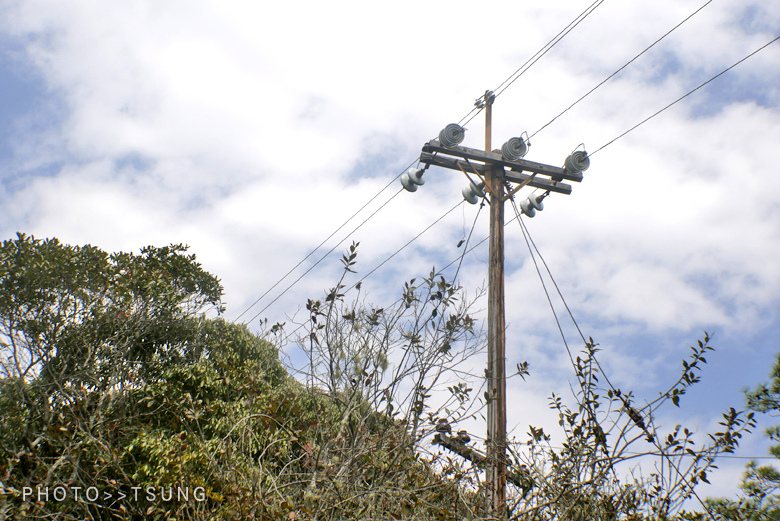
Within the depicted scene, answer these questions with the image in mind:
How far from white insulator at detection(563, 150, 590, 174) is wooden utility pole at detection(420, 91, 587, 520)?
2 centimetres

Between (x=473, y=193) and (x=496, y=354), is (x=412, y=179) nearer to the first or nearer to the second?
(x=473, y=193)

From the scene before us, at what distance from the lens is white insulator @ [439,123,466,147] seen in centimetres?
867

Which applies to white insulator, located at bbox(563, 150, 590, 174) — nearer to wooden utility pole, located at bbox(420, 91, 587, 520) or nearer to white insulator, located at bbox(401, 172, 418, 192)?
wooden utility pole, located at bbox(420, 91, 587, 520)

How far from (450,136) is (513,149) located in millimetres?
978

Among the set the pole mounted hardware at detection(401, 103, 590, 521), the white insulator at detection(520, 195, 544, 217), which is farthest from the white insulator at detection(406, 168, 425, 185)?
the white insulator at detection(520, 195, 544, 217)

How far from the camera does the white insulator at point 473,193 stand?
864 cm

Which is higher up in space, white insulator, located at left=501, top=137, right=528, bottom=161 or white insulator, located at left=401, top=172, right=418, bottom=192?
white insulator, located at left=501, top=137, right=528, bottom=161

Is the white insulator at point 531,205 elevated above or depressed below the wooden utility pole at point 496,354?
above

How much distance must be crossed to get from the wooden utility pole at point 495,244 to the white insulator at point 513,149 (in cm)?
3

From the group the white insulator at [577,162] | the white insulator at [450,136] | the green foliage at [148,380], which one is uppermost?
the white insulator at [577,162]

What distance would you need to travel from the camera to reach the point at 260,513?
15.9ft

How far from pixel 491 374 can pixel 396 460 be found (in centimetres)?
168

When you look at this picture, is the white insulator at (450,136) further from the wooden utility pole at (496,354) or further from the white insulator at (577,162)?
the white insulator at (577,162)

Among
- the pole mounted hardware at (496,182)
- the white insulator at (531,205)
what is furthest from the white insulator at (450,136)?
the white insulator at (531,205)
